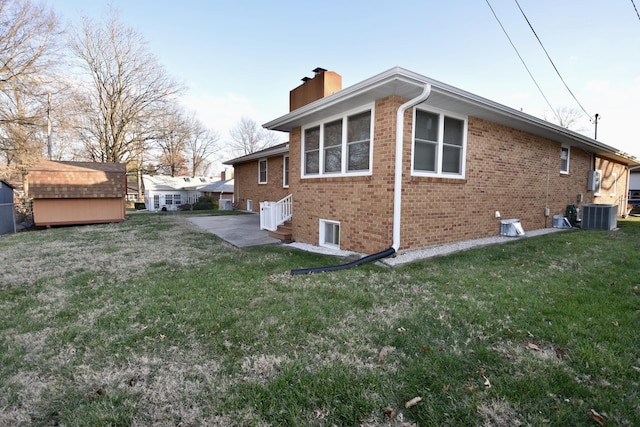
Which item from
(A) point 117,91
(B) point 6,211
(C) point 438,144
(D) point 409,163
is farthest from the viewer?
(A) point 117,91

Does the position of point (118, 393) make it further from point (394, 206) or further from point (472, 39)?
point (472, 39)

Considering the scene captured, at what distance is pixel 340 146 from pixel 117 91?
22472 mm

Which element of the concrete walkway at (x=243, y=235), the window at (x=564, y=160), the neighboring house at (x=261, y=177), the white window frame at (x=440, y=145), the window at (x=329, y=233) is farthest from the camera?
the neighboring house at (x=261, y=177)

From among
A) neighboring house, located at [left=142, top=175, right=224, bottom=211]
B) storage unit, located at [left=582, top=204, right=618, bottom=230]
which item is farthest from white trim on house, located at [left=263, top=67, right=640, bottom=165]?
neighboring house, located at [left=142, top=175, right=224, bottom=211]

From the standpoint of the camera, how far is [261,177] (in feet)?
51.3

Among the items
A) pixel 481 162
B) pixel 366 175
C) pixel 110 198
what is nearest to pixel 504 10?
pixel 481 162

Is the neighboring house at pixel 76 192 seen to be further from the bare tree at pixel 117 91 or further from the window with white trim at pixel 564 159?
the window with white trim at pixel 564 159

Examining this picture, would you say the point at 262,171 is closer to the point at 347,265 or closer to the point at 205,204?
the point at 205,204

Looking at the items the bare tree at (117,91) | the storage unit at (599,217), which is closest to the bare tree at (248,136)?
the bare tree at (117,91)

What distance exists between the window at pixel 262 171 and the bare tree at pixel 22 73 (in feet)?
34.7

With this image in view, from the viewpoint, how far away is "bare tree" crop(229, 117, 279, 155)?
41875 millimetres

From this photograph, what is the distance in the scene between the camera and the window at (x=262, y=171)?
15.2 m

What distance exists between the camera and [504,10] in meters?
6.84

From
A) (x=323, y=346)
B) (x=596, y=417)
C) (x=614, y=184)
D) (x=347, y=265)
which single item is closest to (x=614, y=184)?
(x=614, y=184)
